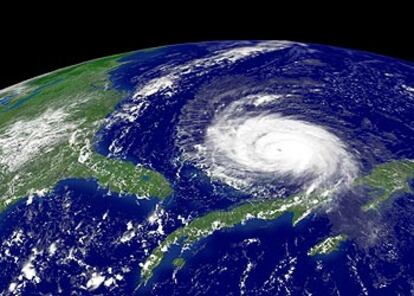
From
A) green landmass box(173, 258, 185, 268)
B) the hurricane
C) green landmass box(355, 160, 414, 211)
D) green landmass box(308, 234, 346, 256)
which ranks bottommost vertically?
green landmass box(308, 234, 346, 256)

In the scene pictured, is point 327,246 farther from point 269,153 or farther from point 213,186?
point 269,153

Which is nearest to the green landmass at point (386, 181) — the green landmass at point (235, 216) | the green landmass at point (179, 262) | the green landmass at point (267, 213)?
the green landmass at point (267, 213)

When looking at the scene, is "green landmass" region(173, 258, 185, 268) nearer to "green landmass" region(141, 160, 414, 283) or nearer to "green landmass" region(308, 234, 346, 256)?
"green landmass" region(141, 160, 414, 283)

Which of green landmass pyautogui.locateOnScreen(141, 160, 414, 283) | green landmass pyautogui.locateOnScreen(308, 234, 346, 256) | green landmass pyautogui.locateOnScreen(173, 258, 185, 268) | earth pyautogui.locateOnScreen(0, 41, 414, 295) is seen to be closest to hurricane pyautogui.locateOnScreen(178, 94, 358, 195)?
earth pyautogui.locateOnScreen(0, 41, 414, 295)

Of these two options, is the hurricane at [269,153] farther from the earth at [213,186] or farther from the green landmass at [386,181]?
the green landmass at [386,181]

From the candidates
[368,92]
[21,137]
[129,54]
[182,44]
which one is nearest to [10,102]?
[21,137]

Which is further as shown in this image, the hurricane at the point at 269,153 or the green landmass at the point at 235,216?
the hurricane at the point at 269,153

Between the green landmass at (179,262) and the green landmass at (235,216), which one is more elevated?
the green landmass at (235,216)
